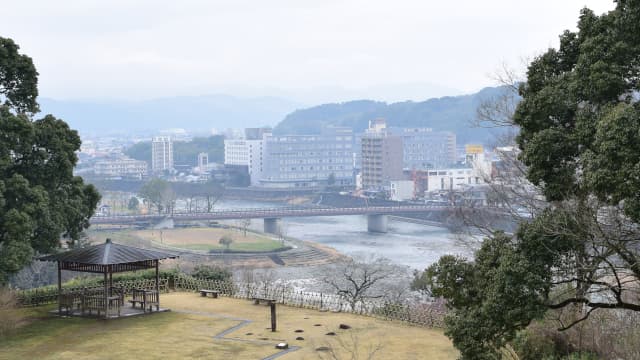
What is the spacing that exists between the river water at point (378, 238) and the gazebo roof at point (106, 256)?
36.1 metres

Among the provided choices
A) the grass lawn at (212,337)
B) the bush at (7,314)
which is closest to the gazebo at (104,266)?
the grass lawn at (212,337)

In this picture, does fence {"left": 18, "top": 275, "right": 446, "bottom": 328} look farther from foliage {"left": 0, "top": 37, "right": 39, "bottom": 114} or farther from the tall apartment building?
the tall apartment building

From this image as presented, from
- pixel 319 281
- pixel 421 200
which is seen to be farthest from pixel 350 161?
pixel 319 281

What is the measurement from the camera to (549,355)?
11398 millimetres

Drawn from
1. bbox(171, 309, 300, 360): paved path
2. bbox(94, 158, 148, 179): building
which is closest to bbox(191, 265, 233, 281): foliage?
bbox(171, 309, 300, 360): paved path

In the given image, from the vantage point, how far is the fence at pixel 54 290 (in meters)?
18.7

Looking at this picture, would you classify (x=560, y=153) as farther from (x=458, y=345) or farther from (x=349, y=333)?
(x=349, y=333)

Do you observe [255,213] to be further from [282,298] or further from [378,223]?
[282,298]

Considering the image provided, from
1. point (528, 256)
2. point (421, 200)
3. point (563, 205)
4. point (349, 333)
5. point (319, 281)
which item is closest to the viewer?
point (528, 256)

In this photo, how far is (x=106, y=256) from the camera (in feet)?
55.5

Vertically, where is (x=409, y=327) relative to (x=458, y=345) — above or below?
below

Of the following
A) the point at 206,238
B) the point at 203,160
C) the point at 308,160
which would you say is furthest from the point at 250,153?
the point at 206,238

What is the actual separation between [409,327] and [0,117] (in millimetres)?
10234

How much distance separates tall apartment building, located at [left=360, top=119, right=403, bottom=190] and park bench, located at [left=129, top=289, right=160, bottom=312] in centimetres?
8753
